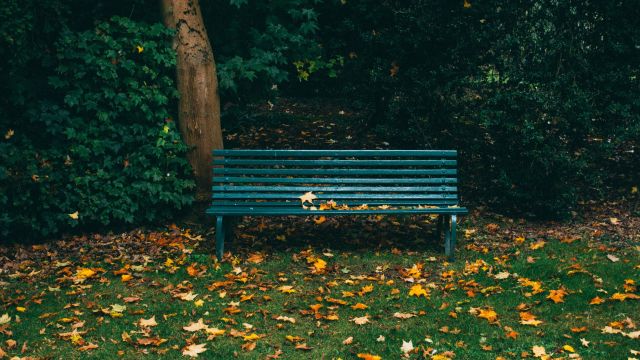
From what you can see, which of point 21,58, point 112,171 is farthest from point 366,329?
point 21,58

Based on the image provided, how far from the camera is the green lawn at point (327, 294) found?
4648mm

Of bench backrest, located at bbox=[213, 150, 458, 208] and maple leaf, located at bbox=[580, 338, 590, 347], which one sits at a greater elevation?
bench backrest, located at bbox=[213, 150, 458, 208]

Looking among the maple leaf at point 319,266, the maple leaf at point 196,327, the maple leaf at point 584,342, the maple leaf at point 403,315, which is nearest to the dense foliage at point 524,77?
the maple leaf at point 319,266

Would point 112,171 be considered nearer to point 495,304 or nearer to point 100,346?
point 100,346

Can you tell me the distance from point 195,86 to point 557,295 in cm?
411

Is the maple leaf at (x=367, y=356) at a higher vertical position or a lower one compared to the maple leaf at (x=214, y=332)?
lower

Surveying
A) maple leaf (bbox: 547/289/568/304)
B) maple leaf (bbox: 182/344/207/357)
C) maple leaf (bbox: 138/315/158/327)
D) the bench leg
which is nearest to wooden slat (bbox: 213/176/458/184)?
the bench leg

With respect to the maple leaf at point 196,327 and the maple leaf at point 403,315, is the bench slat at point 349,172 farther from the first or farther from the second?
→ the maple leaf at point 196,327

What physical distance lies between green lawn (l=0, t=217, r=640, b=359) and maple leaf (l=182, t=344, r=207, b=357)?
0.06ft

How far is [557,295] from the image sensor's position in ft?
17.5

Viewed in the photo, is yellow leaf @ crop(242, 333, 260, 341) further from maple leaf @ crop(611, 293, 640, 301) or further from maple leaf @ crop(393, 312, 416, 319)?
maple leaf @ crop(611, 293, 640, 301)

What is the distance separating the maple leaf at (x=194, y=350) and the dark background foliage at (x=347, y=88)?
2763 mm

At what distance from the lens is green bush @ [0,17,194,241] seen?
22.0 ft

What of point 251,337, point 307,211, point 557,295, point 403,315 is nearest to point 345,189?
point 307,211
